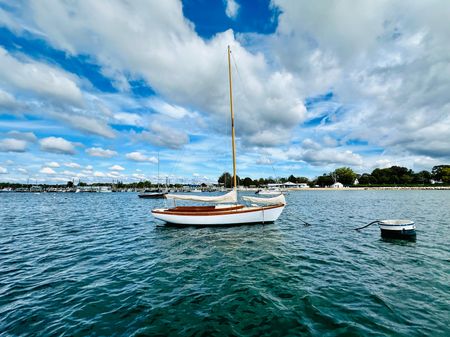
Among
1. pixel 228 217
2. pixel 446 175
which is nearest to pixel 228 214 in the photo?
pixel 228 217

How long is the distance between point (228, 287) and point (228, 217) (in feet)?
43.6

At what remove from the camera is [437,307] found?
8.00 meters

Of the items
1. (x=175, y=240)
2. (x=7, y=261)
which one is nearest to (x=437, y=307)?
A: (x=175, y=240)

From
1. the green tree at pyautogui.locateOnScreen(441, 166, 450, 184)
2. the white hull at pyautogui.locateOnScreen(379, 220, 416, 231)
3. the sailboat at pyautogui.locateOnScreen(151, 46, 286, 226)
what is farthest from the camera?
the green tree at pyautogui.locateOnScreen(441, 166, 450, 184)

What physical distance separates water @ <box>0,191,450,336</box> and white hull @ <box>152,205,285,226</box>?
15.2 ft

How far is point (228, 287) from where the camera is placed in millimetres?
9797

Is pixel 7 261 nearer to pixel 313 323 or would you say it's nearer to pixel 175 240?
pixel 175 240

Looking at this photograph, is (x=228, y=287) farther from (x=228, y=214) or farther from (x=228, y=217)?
(x=228, y=217)

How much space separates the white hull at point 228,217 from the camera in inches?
905

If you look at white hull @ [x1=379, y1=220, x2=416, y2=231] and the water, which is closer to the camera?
the water

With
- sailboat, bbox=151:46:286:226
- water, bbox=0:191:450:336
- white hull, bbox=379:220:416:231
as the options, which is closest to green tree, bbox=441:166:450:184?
water, bbox=0:191:450:336

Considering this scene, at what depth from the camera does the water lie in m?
7.13

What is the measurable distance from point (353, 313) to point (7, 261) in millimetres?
19351

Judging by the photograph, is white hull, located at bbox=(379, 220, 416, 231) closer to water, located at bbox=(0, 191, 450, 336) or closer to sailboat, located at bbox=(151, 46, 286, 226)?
water, located at bbox=(0, 191, 450, 336)
